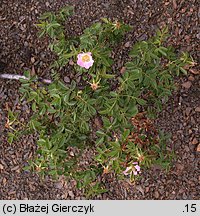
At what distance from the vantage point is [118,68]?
2494 millimetres

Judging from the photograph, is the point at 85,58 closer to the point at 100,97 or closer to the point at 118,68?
the point at 100,97

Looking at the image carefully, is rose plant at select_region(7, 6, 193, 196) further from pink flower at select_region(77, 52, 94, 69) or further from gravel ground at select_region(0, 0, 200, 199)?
gravel ground at select_region(0, 0, 200, 199)

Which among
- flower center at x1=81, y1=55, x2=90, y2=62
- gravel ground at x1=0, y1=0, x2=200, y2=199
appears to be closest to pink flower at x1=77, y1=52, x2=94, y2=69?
flower center at x1=81, y1=55, x2=90, y2=62

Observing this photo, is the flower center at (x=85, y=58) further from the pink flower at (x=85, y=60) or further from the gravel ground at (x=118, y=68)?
the gravel ground at (x=118, y=68)

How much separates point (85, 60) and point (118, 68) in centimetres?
75

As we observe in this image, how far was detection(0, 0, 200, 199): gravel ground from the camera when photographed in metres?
2.43

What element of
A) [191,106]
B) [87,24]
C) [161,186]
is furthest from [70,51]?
[161,186]

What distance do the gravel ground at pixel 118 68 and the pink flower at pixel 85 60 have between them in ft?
2.43

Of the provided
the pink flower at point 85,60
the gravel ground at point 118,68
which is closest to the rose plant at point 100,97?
the pink flower at point 85,60

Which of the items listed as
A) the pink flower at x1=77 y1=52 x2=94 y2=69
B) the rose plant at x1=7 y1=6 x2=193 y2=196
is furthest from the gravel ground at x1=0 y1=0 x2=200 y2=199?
the pink flower at x1=77 y1=52 x2=94 y2=69

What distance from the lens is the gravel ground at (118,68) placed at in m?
2.43

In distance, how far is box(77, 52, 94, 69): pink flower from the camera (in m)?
1.76

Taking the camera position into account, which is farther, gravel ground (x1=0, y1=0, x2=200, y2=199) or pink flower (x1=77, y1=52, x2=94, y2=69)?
gravel ground (x1=0, y1=0, x2=200, y2=199)

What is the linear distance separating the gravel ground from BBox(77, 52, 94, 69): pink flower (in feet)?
2.43
